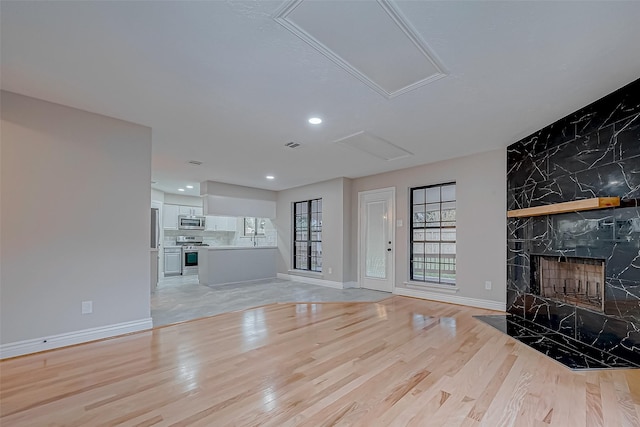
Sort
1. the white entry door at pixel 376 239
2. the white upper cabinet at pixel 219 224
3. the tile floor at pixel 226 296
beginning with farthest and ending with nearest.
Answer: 1. the white upper cabinet at pixel 219 224
2. the white entry door at pixel 376 239
3. the tile floor at pixel 226 296

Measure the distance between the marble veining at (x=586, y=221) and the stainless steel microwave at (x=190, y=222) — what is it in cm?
794

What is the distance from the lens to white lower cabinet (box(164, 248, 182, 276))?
325 inches

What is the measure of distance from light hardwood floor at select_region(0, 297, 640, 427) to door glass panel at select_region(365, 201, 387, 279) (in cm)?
267

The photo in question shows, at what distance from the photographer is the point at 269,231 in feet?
28.1

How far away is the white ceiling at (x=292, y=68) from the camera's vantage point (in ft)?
5.89

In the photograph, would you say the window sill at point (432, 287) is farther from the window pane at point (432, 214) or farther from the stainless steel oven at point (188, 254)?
the stainless steel oven at point (188, 254)

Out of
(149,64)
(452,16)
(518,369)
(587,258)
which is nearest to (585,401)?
(518,369)

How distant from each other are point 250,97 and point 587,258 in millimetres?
3852

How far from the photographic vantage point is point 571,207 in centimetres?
307

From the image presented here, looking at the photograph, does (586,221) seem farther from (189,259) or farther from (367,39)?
(189,259)

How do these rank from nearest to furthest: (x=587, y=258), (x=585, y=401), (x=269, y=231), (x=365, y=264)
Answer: (x=585, y=401) < (x=587, y=258) < (x=365, y=264) < (x=269, y=231)

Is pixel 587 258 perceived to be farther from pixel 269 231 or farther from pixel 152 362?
pixel 269 231

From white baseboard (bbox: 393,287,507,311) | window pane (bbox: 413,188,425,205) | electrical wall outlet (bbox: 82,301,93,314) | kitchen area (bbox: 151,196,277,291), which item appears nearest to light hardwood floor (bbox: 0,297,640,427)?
electrical wall outlet (bbox: 82,301,93,314)

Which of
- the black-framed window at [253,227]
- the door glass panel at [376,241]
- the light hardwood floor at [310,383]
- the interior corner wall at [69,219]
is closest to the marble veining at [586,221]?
the light hardwood floor at [310,383]
